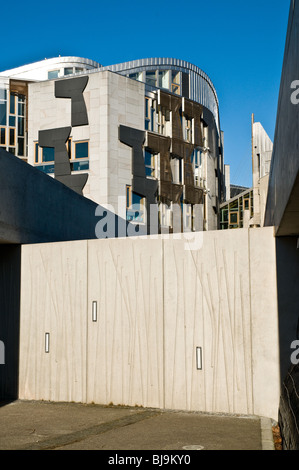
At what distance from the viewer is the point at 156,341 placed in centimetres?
1018

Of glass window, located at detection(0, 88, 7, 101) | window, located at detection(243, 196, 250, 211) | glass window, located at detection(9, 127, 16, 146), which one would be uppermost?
glass window, located at detection(0, 88, 7, 101)

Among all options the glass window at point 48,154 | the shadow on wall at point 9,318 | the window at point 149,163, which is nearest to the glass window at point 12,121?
the glass window at point 48,154

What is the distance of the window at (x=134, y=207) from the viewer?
2697 centimetres

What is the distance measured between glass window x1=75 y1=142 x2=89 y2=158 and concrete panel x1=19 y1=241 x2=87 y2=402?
1629cm

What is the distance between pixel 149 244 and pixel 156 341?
1846mm

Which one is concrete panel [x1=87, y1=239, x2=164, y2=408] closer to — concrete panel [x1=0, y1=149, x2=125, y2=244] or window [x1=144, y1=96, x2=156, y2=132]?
concrete panel [x1=0, y1=149, x2=125, y2=244]

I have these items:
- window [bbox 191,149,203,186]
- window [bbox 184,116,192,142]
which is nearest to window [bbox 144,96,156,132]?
window [bbox 184,116,192,142]

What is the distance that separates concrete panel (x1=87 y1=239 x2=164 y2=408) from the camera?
10.2 meters

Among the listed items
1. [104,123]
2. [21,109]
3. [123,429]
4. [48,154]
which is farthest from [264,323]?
[21,109]

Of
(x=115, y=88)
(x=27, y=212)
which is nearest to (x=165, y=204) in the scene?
(x=115, y=88)

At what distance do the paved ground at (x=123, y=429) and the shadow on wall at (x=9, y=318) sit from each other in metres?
0.96

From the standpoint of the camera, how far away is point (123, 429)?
26.9 ft

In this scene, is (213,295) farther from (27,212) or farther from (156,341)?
(27,212)

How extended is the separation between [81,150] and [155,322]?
60.6 feet
